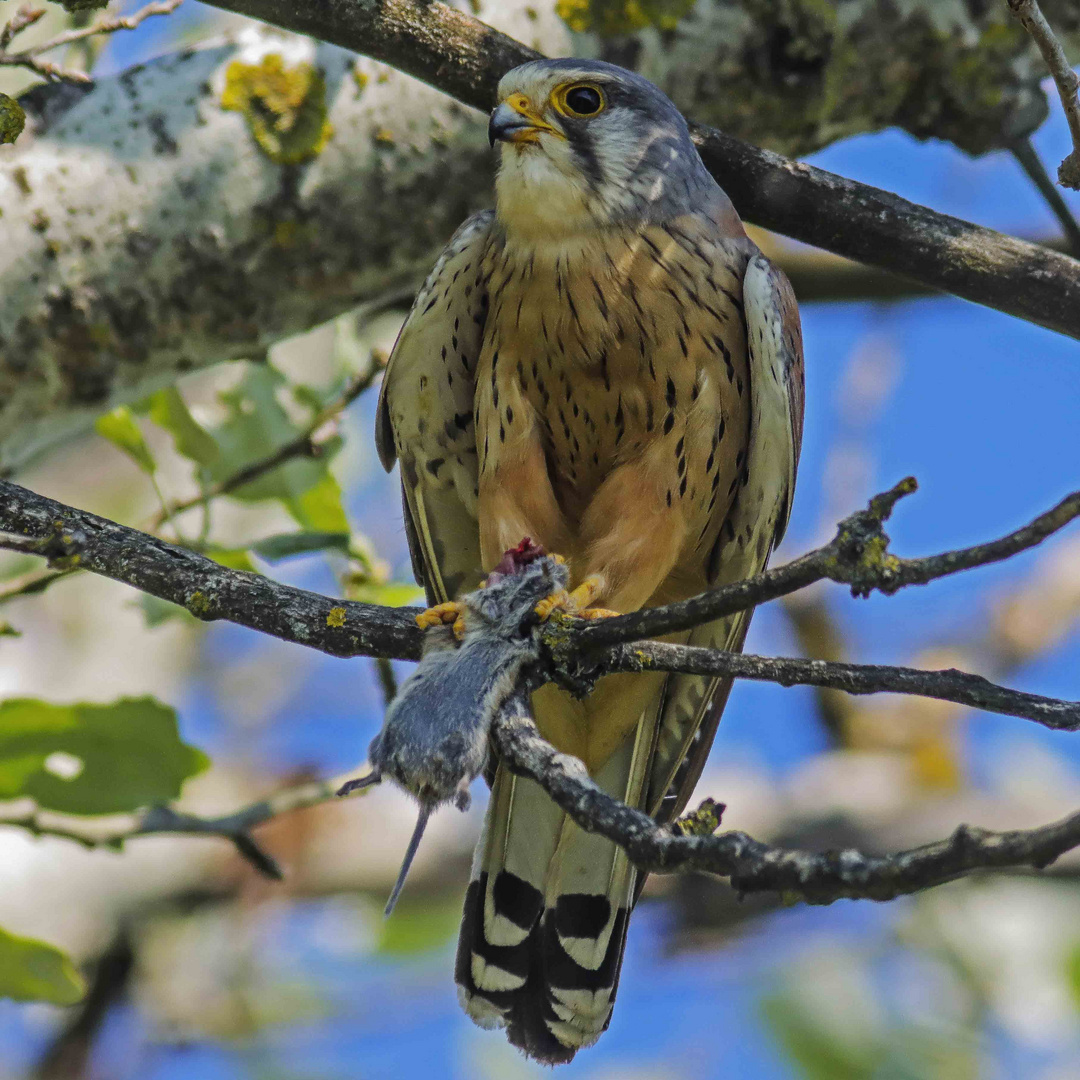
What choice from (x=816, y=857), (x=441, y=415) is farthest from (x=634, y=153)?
(x=816, y=857)

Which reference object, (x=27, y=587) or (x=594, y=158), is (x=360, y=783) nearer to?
(x=27, y=587)

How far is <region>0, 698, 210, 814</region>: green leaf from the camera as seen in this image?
3389mm

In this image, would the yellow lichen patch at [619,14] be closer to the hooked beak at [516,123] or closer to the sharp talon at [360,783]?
the hooked beak at [516,123]

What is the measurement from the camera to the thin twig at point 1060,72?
2342mm

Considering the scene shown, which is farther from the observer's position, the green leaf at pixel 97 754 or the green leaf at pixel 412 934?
the green leaf at pixel 412 934

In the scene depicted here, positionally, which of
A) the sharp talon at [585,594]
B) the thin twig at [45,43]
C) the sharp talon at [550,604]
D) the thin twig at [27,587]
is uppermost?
the thin twig at [45,43]

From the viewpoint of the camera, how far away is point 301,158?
374 centimetres

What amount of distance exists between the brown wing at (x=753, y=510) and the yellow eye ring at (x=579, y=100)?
0.62 metres

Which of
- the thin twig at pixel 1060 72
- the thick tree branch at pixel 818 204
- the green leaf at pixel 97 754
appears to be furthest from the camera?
the green leaf at pixel 97 754

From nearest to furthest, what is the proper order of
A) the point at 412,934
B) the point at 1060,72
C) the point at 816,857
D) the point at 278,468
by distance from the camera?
the point at 816,857
the point at 1060,72
the point at 278,468
the point at 412,934

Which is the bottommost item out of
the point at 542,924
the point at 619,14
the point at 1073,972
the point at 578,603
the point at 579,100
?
the point at 542,924

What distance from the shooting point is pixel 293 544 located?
3.59m

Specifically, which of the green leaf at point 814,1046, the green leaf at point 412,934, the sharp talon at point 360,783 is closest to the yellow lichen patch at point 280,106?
the sharp talon at point 360,783

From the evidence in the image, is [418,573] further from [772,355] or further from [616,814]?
[616,814]
